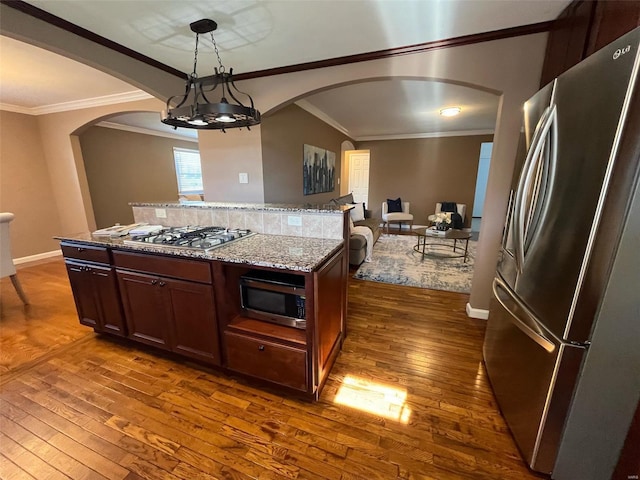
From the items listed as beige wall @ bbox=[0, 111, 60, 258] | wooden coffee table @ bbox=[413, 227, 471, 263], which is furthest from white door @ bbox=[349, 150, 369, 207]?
beige wall @ bbox=[0, 111, 60, 258]

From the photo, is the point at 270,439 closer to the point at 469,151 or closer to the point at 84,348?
the point at 84,348

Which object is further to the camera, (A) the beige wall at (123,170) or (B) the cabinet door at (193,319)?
(A) the beige wall at (123,170)

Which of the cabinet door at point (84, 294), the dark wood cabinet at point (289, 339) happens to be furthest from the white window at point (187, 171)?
the dark wood cabinet at point (289, 339)

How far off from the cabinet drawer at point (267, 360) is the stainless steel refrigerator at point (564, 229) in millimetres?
1162

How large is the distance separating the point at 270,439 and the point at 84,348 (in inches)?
73.8

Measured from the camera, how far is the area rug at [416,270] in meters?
3.42

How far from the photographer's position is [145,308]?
6.27 feet

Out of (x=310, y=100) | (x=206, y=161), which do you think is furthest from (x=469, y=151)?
(x=206, y=161)

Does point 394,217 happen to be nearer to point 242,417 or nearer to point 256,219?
point 256,219

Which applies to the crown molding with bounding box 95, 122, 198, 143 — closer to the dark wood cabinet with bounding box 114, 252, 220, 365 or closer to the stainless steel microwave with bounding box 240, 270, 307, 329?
the dark wood cabinet with bounding box 114, 252, 220, 365

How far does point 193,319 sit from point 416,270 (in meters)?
3.13

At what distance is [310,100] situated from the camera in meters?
4.11

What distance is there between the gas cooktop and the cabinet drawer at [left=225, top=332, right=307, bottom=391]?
61cm

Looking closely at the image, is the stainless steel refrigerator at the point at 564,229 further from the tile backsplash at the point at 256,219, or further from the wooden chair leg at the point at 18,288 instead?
the wooden chair leg at the point at 18,288
